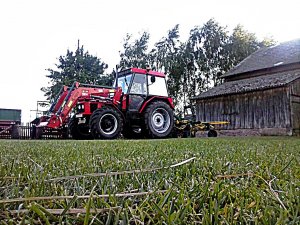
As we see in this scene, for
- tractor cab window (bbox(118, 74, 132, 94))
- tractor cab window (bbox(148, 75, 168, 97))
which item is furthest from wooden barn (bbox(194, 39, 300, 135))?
tractor cab window (bbox(118, 74, 132, 94))

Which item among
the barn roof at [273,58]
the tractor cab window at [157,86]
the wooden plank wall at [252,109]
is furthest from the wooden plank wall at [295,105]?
the tractor cab window at [157,86]

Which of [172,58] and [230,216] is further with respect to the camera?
[172,58]

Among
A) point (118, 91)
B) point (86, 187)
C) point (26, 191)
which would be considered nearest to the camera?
point (26, 191)

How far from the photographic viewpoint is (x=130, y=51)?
26.1 m

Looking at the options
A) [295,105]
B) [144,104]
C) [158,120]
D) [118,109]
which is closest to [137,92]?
[144,104]

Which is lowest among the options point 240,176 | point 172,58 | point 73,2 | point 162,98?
point 240,176

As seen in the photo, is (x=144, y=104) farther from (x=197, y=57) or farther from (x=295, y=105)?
(x=197, y=57)

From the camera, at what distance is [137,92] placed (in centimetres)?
887

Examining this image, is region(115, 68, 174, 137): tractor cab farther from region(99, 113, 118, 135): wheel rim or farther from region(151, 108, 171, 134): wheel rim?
region(99, 113, 118, 135): wheel rim

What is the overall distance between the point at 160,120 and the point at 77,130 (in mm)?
2595

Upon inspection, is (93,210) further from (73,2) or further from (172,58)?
(172,58)

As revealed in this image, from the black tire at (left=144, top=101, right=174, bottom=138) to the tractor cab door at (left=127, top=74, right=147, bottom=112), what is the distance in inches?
13.1

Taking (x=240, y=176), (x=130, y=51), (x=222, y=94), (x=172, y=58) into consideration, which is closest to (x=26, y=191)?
(x=240, y=176)

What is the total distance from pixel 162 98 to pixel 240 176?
839 centimetres
